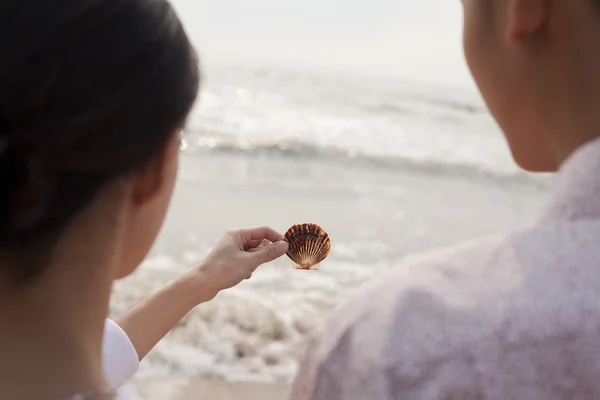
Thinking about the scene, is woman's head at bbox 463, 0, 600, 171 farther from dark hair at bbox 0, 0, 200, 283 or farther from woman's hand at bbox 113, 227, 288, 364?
woman's hand at bbox 113, 227, 288, 364

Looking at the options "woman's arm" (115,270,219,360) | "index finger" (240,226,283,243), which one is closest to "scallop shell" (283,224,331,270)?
"index finger" (240,226,283,243)

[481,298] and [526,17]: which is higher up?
[526,17]

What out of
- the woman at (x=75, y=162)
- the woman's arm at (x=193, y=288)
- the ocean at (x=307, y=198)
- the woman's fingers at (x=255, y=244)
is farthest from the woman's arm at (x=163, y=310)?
the woman at (x=75, y=162)

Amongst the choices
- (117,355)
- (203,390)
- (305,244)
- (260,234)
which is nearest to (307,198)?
(203,390)

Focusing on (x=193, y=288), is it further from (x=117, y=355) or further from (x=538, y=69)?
(x=538, y=69)

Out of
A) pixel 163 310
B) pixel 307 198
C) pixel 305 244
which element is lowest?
pixel 307 198

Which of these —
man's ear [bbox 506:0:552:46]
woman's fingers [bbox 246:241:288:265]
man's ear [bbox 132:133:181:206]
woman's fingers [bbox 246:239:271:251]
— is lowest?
woman's fingers [bbox 246:239:271:251]

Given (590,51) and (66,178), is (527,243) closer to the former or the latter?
(590,51)
